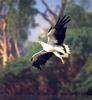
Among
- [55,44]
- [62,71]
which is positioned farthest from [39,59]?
[62,71]

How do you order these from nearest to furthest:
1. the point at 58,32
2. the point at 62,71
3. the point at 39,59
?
the point at 58,32 → the point at 39,59 → the point at 62,71

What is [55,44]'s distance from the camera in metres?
14.8

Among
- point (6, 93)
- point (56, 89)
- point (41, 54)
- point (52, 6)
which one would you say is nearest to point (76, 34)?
point (56, 89)

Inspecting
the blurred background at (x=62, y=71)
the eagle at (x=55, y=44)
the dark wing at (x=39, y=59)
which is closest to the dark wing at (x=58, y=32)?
the eagle at (x=55, y=44)

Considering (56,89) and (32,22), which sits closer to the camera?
(56,89)

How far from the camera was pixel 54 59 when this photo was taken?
160ft

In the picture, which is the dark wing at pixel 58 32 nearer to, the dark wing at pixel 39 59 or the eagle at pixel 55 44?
the eagle at pixel 55 44

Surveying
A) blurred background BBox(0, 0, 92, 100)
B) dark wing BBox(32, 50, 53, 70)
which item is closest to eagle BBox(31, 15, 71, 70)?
dark wing BBox(32, 50, 53, 70)

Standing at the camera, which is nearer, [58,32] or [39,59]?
[58,32]

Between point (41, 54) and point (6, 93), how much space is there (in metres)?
34.7

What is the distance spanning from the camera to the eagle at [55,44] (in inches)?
562

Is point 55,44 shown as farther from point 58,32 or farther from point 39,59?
point 39,59

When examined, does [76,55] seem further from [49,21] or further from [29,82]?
[49,21]

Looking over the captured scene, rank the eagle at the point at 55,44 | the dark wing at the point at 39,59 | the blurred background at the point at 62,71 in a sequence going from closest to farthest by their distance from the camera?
the eagle at the point at 55,44 < the dark wing at the point at 39,59 < the blurred background at the point at 62,71
